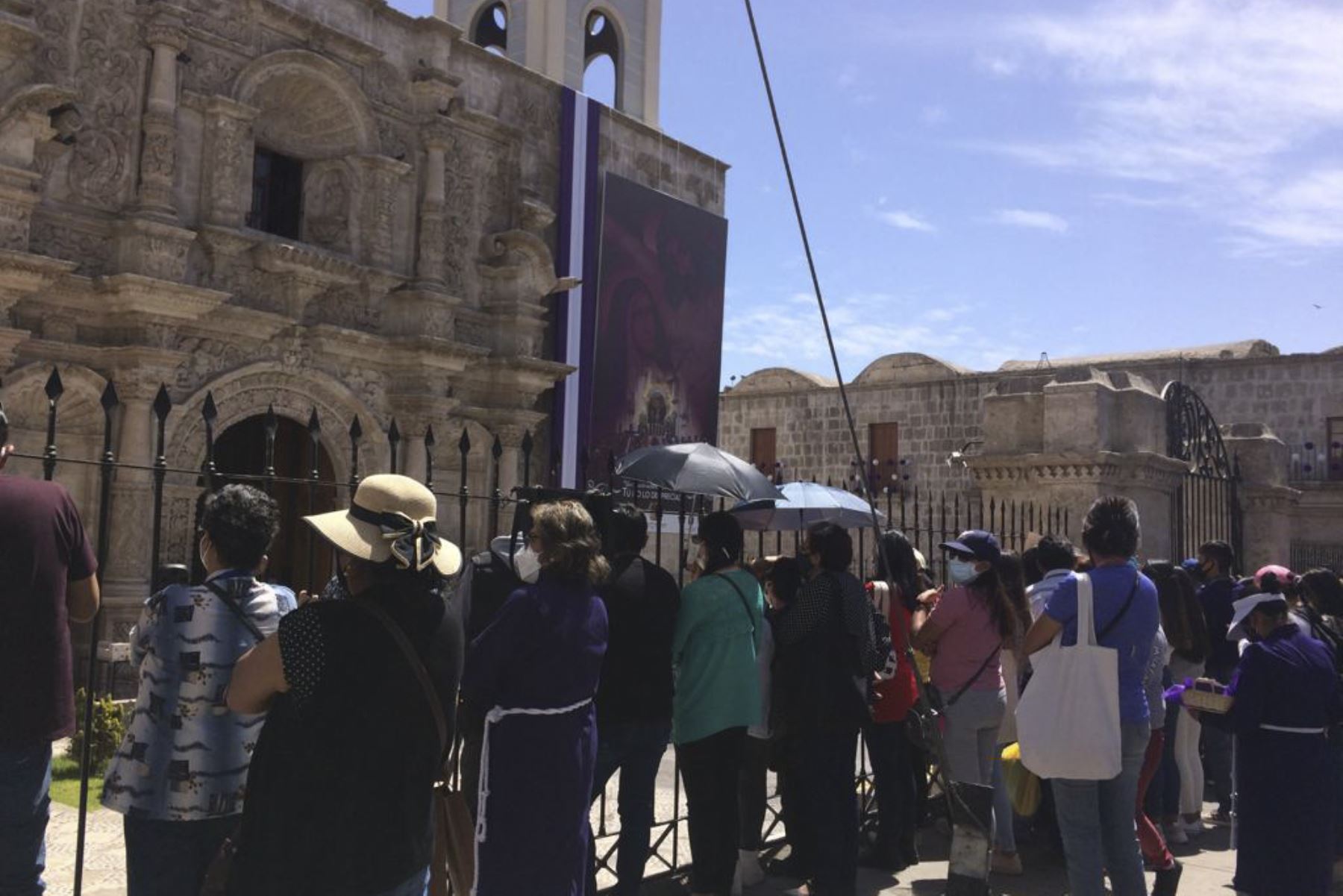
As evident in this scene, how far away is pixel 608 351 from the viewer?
1584 centimetres

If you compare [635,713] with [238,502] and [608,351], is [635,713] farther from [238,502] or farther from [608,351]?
[608,351]

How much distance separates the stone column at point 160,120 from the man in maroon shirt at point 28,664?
8.42 metres

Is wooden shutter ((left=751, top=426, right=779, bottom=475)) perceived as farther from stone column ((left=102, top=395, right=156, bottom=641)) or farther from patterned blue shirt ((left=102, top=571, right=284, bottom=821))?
patterned blue shirt ((left=102, top=571, right=284, bottom=821))

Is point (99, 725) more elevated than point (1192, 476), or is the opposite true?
point (1192, 476)

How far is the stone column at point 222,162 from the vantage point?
11.2 m

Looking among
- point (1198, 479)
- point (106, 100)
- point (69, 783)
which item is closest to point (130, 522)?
point (69, 783)

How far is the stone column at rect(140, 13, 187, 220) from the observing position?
10.7 meters

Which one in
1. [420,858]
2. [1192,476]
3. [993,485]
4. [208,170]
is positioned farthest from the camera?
[208,170]

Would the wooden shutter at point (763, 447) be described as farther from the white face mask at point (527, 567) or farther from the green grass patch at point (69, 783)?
the white face mask at point (527, 567)

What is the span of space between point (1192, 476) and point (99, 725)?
911 centimetres

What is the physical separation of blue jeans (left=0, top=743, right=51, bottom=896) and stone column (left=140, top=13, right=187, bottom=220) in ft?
28.4

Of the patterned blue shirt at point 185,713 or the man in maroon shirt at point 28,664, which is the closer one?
the patterned blue shirt at point 185,713

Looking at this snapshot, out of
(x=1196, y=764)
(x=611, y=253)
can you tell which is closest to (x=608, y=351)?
(x=611, y=253)

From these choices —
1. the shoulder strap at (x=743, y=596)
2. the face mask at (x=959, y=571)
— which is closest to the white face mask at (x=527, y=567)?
the shoulder strap at (x=743, y=596)
